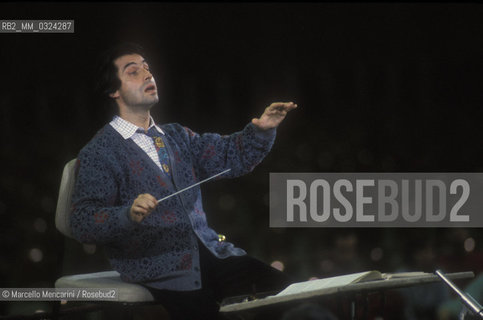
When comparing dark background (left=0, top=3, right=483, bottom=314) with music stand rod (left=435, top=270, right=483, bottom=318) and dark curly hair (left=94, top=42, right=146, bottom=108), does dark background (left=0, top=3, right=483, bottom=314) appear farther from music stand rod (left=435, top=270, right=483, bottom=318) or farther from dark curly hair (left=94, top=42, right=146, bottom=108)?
music stand rod (left=435, top=270, right=483, bottom=318)

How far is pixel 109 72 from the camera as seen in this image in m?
1.67

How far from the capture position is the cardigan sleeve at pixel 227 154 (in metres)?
1.66

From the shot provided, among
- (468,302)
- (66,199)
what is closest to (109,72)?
(66,199)

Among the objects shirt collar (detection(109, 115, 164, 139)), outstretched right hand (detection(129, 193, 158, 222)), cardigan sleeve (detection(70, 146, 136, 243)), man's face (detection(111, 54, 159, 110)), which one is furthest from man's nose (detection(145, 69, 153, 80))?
outstretched right hand (detection(129, 193, 158, 222))

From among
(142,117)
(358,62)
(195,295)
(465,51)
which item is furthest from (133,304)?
(465,51)

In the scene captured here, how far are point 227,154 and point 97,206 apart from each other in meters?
0.38

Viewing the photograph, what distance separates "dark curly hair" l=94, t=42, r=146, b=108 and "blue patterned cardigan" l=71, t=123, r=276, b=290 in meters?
0.10

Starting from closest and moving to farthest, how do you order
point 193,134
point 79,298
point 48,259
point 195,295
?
1. point 195,295
2. point 79,298
3. point 193,134
4. point 48,259

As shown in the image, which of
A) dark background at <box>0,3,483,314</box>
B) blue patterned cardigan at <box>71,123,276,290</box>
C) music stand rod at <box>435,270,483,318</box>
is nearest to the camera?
music stand rod at <box>435,270,483,318</box>

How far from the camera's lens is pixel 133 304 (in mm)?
1527

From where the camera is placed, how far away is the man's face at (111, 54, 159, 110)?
1.66 m

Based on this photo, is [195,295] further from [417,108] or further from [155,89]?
[417,108]

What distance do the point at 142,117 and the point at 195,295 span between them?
1.61 ft

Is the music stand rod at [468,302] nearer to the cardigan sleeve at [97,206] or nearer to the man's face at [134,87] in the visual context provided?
the cardigan sleeve at [97,206]
